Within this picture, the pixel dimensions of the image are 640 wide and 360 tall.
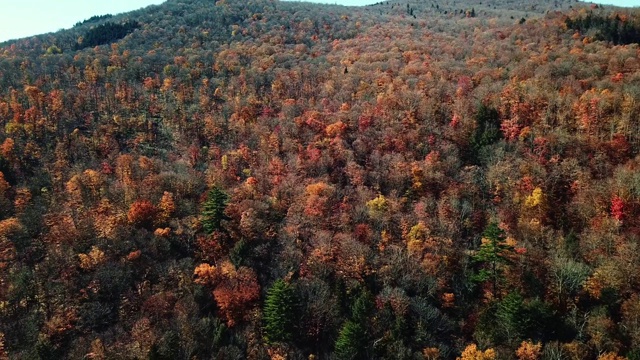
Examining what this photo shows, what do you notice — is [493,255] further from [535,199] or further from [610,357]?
[610,357]

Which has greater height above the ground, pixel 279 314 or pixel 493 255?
pixel 493 255

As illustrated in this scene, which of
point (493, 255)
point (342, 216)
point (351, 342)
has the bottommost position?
point (351, 342)

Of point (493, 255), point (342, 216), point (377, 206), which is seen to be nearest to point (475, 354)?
point (493, 255)

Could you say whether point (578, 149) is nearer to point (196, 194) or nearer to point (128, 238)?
point (196, 194)

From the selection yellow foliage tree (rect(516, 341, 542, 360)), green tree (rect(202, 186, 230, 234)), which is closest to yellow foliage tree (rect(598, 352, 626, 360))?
yellow foliage tree (rect(516, 341, 542, 360))

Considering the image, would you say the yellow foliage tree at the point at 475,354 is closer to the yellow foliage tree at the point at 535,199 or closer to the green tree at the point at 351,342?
the green tree at the point at 351,342

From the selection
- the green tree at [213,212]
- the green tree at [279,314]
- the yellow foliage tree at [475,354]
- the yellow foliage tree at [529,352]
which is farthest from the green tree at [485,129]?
the green tree at [279,314]

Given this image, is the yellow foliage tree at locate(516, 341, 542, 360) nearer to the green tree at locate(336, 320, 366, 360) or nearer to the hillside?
the hillside
